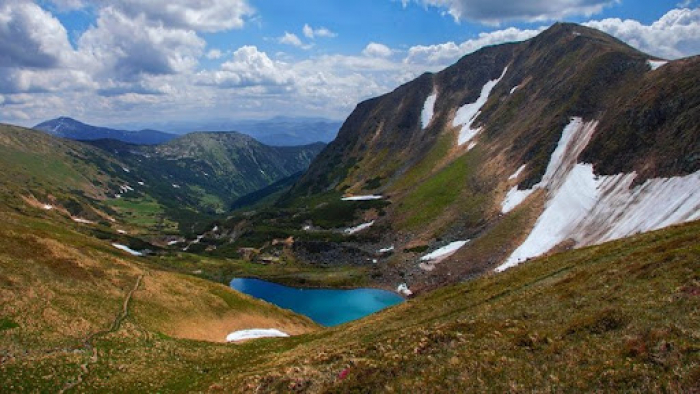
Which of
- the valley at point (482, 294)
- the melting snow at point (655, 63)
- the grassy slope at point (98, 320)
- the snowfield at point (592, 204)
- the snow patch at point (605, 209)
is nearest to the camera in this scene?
the valley at point (482, 294)

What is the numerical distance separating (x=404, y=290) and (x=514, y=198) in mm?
48402

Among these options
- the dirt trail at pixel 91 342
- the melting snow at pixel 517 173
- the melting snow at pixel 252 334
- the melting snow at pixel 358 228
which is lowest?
the melting snow at pixel 358 228

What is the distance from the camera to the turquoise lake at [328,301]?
123m

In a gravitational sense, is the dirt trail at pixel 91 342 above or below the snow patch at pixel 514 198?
below

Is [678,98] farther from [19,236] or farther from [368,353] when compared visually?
[19,236]

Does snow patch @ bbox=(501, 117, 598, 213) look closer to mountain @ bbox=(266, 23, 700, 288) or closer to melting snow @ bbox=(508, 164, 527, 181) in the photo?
mountain @ bbox=(266, 23, 700, 288)

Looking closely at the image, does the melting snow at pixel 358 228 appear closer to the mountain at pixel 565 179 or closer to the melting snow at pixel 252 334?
the mountain at pixel 565 179

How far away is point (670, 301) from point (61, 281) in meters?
59.9

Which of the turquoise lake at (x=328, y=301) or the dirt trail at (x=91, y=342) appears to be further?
the turquoise lake at (x=328, y=301)

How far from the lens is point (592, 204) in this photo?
114 metres

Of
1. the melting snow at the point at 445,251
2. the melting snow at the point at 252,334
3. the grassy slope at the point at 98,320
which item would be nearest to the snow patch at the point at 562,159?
the melting snow at the point at 445,251

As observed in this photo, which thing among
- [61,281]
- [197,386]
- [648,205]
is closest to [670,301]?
[197,386]

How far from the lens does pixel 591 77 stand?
6452 inches

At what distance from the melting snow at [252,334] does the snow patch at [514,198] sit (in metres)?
95.4
